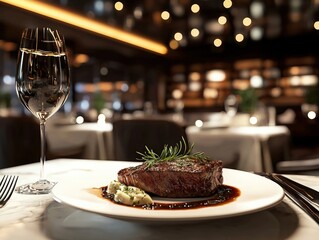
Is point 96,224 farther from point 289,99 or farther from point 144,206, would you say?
point 289,99

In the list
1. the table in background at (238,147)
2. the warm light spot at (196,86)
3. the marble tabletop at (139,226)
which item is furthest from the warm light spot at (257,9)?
the marble tabletop at (139,226)

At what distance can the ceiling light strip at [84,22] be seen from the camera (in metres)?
7.41

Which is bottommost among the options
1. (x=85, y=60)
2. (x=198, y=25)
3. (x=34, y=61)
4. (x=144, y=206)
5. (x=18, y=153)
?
(x=18, y=153)

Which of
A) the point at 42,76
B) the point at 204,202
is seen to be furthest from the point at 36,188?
the point at 204,202

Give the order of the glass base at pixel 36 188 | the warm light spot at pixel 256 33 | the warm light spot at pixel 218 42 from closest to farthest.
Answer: the glass base at pixel 36 188, the warm light spot at pixel 256 33, the warm light spot at pixel 218 42

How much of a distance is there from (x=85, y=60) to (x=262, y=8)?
535 cm

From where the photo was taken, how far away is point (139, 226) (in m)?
0.58

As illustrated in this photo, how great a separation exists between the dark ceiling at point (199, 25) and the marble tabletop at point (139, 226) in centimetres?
714

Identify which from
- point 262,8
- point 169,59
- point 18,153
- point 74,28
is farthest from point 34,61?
point 169,59

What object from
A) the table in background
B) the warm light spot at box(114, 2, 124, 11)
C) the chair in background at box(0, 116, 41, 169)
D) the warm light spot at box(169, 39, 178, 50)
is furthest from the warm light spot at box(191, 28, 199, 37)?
the chair in background at box(0, 116, 41, 169)

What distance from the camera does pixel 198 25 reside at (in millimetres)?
11969

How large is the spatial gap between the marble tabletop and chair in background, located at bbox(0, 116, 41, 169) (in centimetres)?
150

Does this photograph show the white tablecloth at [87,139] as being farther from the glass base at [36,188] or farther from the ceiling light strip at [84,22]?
the ceiling light strip at [84,22]

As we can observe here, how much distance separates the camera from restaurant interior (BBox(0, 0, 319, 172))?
7.28m
